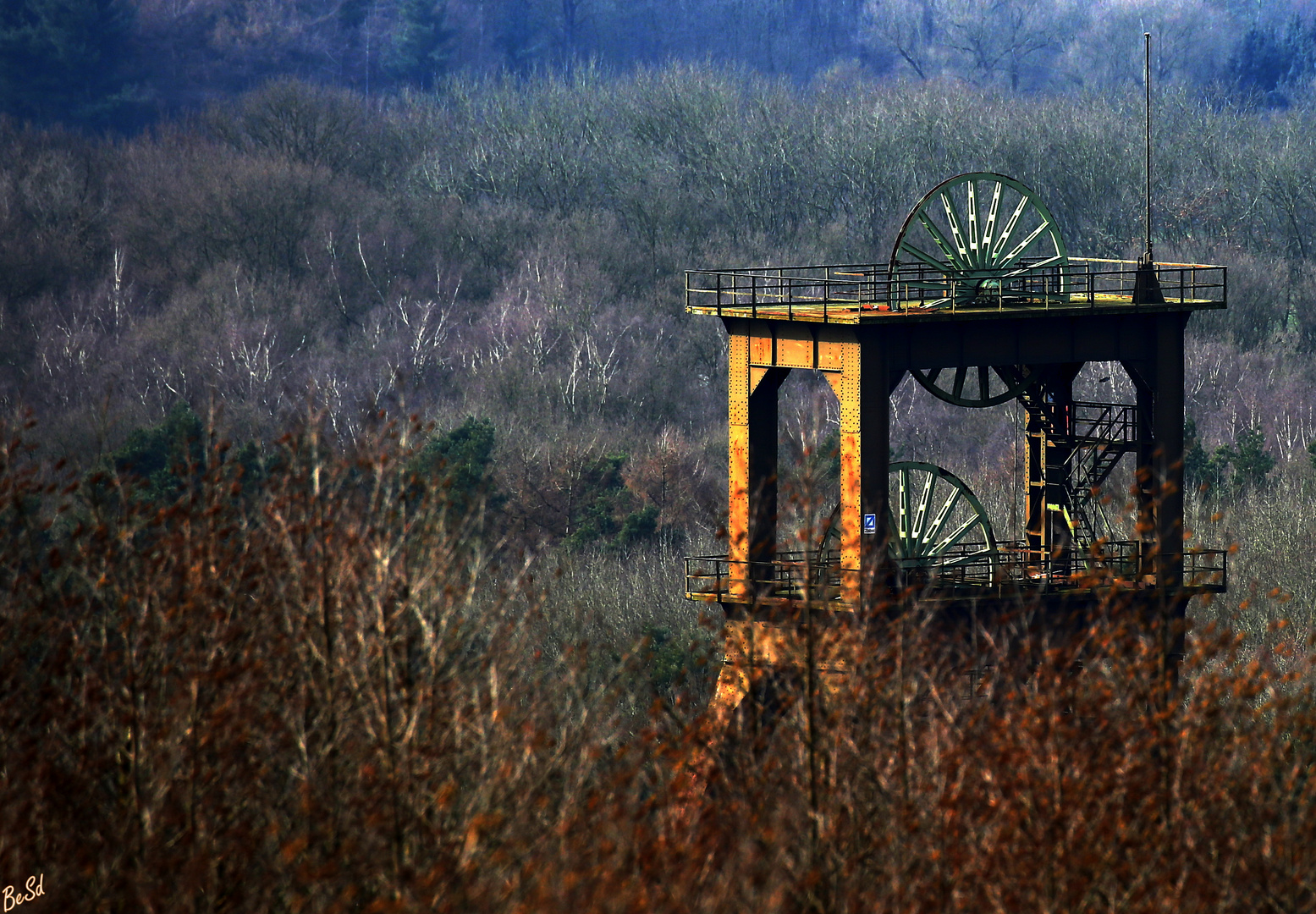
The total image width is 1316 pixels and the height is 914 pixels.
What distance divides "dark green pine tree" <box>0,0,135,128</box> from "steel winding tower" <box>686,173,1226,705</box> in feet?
322

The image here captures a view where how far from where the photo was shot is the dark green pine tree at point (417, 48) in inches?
6058

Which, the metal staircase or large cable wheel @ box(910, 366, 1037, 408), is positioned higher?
large cable wheel @ box(910, 366, 1037, 408)

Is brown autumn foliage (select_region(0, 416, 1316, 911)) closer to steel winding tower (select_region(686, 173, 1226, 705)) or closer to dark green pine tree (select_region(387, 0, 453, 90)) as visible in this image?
steel winding tower (select_region(686, 173, 1226, 705))

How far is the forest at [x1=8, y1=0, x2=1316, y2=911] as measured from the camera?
976 inches

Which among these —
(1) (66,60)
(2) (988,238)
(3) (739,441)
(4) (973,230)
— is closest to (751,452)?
(3) (739,441)

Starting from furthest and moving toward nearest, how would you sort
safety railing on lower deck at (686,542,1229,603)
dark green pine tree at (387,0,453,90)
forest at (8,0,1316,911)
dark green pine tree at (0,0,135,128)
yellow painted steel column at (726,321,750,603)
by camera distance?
dark green pine tree at (387,0,453,90)
dark green pine tree at (0,0,135,128)
yellow painted steel column at (726,321,750,603)
safety railing on lower deck at (686,542,1229,603)
forest at (8,0,1316,911)

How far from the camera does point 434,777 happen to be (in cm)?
2530

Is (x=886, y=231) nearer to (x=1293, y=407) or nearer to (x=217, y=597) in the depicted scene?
(x=1293, y=407)

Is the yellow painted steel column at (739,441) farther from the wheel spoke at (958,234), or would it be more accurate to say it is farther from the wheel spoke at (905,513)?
the wheel spoke at (958,234)

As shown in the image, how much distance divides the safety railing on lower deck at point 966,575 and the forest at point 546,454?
133 centimetres

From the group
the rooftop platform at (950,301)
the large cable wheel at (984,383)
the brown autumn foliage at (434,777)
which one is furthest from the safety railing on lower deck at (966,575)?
the brown autumn foliage at (434,777)

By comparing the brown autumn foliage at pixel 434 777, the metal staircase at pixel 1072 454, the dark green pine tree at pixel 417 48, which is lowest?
the brown autumn foliage at pixel 434 777

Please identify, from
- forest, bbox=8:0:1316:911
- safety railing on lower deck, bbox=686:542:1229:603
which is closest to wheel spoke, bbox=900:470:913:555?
safety railing on lower deck, bbox=686:542:1229:603

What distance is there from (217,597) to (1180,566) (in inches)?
831
